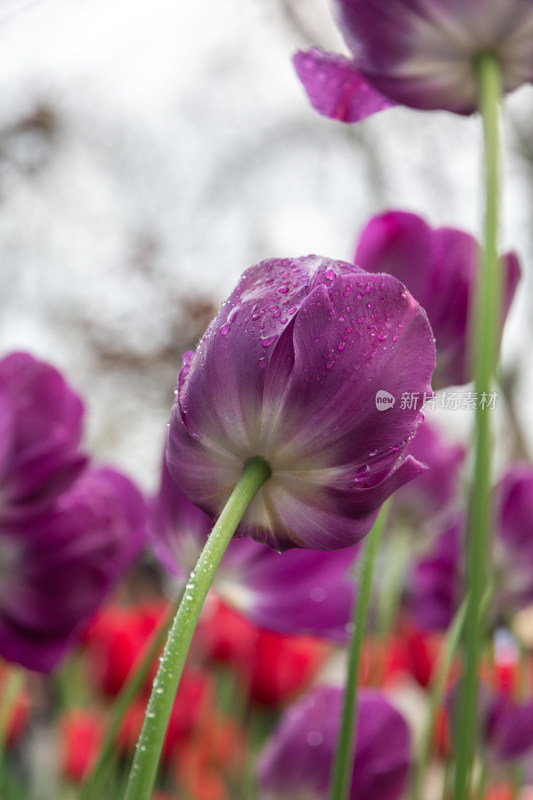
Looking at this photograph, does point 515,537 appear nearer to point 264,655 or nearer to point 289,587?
point 289,587

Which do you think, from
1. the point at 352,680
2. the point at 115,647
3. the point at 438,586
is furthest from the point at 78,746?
the point at 352,680

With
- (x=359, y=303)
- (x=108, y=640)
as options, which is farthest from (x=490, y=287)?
(x=108, y=640)

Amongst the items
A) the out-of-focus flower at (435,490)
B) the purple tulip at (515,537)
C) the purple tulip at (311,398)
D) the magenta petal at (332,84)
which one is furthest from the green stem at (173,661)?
the out-of-focus flower at (435,490)

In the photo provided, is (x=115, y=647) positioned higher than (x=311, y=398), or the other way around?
(x=311, y=398)

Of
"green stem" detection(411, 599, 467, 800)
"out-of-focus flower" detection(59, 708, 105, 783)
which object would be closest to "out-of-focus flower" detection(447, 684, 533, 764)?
"green stem" detection(411, 599, 467, 800)

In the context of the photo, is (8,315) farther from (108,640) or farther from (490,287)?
(490,287)
